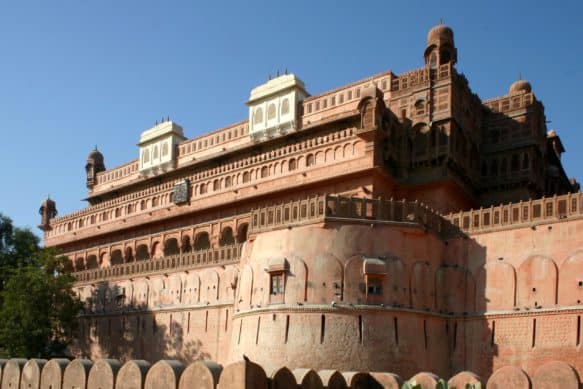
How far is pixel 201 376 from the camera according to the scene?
1586 cm

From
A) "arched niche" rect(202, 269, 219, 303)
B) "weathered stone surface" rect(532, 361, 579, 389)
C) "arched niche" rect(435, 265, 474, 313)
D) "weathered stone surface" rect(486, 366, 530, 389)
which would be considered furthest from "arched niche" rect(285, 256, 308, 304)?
"weathered stone surface" rect(532, 361, 579, 389)

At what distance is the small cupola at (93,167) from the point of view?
229 feet

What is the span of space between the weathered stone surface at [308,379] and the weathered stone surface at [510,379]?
13.4 feet

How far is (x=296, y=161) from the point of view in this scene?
44.3 m

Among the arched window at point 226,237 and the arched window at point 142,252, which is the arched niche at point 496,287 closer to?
the arched window at point 226,237

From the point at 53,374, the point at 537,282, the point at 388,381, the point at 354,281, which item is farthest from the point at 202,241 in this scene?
the point at 388,381

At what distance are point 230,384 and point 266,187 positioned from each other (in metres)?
30.6

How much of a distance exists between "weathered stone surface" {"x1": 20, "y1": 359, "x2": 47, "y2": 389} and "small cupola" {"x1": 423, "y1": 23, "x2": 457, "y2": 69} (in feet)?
97.2

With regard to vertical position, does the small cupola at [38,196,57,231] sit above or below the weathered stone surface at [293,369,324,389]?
above

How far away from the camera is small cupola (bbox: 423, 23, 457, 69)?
42.2m

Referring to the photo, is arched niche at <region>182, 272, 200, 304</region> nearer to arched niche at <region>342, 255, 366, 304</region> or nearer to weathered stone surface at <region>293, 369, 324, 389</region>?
arched niche at <region>342, 255, 366, 304</region>

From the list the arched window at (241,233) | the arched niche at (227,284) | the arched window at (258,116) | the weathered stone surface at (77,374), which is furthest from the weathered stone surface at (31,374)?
the arched window at (258,116)

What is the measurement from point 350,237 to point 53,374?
42.0 feet

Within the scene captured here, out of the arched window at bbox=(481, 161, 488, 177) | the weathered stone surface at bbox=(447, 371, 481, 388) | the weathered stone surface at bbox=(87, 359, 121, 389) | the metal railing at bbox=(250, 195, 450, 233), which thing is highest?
the arched window at bbox=(481, 161, 488, 177)
